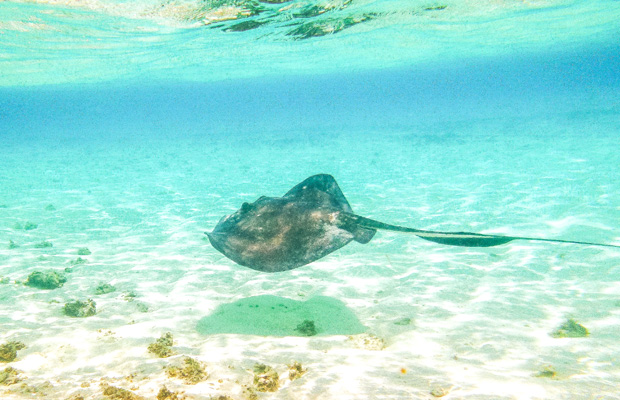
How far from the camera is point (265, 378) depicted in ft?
10.7

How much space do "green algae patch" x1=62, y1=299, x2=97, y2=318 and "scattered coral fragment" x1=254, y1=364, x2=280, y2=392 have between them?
10.2 ft

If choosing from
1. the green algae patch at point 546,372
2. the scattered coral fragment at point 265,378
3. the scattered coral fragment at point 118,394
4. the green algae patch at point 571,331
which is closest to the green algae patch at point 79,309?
the scattered coral fragment at point 118,394

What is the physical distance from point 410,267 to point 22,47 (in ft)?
94.0

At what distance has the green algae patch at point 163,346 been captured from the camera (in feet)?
12.6

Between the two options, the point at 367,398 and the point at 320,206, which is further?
the point at 320,206

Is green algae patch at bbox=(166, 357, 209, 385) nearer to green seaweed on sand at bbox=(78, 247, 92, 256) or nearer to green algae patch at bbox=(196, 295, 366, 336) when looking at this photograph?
green algae patch at bbox=(196, 295, 366, 336)

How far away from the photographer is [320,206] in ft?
16.0

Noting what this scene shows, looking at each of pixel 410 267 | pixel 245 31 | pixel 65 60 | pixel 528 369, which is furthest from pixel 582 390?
pixel 65 60

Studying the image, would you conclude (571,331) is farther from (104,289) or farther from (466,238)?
(104,289)

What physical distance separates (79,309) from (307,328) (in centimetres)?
346

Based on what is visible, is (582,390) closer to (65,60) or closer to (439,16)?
(439,16)

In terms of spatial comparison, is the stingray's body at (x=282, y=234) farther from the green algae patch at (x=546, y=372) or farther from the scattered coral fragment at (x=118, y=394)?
the green algae patch at (x=546, y=372)

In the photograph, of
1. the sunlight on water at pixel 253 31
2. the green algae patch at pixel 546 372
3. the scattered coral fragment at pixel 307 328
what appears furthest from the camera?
the sunlight on water at pixel 253 31

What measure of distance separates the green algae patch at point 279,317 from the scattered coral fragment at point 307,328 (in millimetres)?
14
